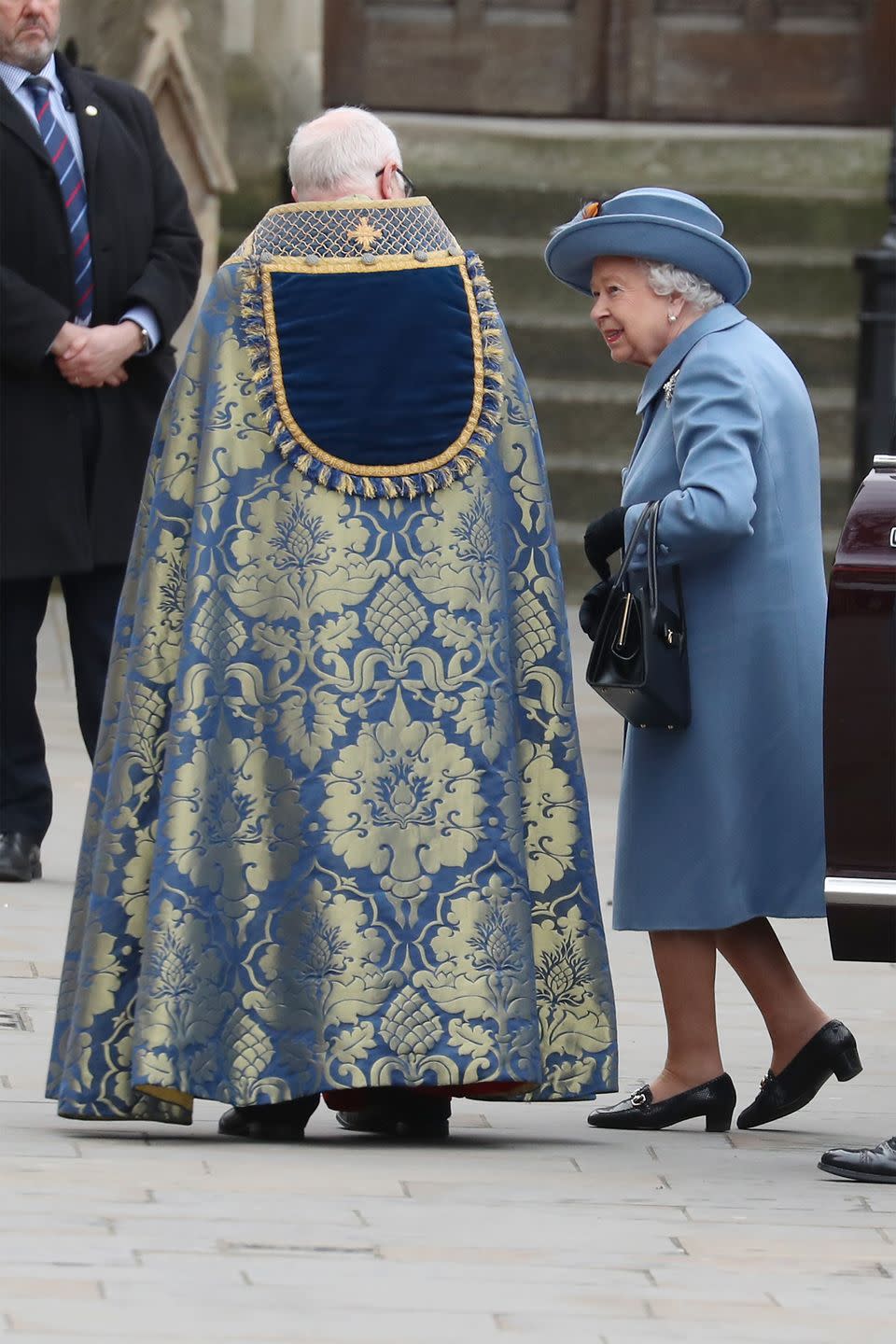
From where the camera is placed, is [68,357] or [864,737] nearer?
[864,737]

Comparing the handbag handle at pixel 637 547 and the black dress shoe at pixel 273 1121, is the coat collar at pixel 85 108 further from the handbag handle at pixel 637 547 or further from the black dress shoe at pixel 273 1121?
the black dress shoe at pixel 273 1121

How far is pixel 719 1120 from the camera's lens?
214 inches

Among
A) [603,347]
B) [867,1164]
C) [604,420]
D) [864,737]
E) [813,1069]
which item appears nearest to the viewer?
[864,737]

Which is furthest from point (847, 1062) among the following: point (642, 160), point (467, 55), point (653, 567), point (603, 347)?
point (467, 55)

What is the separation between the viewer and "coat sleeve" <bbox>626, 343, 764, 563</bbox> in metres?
5.07

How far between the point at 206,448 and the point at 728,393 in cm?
83

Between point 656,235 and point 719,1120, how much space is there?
57.8 inches

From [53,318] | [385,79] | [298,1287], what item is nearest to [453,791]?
[298,1287]

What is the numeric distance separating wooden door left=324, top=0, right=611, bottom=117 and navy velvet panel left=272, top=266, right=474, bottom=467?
10.2 m

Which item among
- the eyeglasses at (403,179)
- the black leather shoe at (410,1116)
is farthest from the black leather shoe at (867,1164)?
the eyeglasses at (403,179)

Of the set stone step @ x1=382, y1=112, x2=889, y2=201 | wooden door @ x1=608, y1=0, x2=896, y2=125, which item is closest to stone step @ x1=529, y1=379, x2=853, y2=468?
stone step @ x1=382, y1=112, x2=889, y2=201

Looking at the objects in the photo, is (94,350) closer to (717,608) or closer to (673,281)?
(673,281)

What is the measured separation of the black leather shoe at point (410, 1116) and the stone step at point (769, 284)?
9177 mm

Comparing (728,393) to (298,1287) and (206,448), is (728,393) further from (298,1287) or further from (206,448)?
(298,1287)
